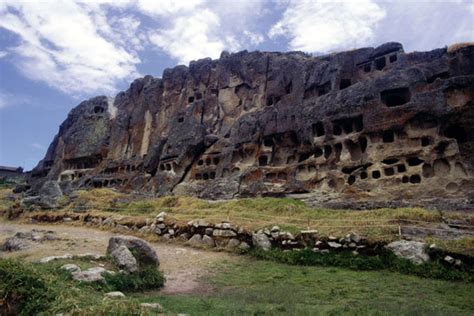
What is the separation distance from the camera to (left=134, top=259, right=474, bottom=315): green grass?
812 cm

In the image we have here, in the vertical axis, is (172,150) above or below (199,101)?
below

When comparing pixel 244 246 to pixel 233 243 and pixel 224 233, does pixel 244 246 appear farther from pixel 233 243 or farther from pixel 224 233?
pixel 224 233

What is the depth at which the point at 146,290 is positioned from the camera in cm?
971

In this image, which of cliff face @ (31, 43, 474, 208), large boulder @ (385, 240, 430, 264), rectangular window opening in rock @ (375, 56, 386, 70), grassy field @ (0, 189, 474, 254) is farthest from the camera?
rectangular window opening in rock @ (375, 56, 386, 70)

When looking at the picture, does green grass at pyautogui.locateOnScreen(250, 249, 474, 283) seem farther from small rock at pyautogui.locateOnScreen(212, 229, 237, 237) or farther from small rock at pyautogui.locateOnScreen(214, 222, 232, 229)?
small rock at pyautogui.locateOnScreen(214, 222, 232, 229)

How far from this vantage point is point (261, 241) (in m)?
14.7

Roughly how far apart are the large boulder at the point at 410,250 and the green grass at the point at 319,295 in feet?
2.86

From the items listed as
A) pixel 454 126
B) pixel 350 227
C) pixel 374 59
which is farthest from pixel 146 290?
pixel 374 59

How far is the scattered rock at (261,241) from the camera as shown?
14.5 metres

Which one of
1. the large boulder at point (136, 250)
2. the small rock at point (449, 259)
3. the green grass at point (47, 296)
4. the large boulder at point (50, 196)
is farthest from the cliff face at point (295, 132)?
the green grass at point (47, 296)

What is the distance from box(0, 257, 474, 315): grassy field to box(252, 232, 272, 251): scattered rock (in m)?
1.78

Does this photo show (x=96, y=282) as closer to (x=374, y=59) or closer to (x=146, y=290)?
(x=146, y=290)

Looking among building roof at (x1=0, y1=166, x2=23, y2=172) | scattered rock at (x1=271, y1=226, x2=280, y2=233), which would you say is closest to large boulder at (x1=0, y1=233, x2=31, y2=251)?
scattered rock at (x1=271, y1=226, x2=280, y2=233)

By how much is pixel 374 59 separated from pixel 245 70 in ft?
42.2
